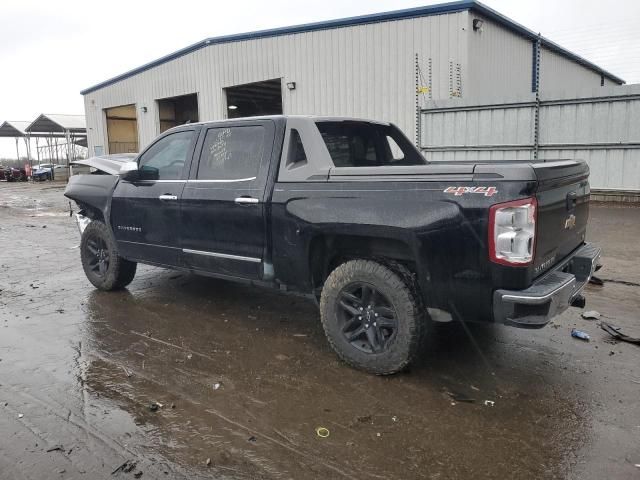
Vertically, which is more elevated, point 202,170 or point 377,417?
point 202,170

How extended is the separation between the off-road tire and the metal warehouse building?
10.1 metres

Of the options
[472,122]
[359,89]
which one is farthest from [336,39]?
[472,122]

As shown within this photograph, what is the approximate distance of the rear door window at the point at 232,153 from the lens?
15.3 feet

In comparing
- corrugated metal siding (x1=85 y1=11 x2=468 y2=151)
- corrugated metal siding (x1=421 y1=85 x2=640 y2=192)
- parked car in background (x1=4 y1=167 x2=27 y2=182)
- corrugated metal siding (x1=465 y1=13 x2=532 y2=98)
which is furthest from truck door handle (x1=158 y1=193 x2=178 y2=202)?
parked car in background (x1=4 y1=167 x2=27 y2=182)

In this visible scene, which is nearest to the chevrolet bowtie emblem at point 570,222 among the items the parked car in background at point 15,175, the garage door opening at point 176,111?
the garage door opening at point 176,111

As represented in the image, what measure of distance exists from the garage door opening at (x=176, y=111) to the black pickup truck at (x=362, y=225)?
68.9 ft

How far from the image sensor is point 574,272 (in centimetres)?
419

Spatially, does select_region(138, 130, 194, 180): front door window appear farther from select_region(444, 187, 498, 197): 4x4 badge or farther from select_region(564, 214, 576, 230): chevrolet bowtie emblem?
select_region(564, 214, 576, 230): chevrolet bowtie emblem

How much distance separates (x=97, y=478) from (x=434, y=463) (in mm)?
1744

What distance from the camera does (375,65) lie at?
15.6 m

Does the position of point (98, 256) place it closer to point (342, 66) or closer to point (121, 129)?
point (342, 66)

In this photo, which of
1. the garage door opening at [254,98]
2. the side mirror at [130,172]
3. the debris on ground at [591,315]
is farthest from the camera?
the garage door opening at [254,98]

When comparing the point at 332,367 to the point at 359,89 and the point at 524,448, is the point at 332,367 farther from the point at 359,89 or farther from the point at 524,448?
the point at 359,89

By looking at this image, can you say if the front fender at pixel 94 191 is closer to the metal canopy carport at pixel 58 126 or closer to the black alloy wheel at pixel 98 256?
the black alloy wheel at pixel 98 256
